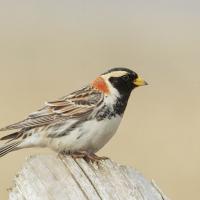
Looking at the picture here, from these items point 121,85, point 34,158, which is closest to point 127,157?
point 121,85

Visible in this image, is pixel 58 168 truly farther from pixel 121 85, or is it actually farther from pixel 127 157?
pixel 127 157

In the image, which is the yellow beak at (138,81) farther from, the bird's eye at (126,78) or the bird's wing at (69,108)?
the bird's wing at (69,108)

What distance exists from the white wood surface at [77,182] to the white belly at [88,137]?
1.91 m

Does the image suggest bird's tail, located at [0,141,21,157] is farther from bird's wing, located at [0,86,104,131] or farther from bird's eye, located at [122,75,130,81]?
bird's eye, located at [122,75,130,81]

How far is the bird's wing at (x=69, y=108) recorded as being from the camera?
6.91m

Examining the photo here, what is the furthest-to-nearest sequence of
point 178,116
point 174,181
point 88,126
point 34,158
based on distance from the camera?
1. point 178,116
2. point 174,181
3. point 88,126
4. point 34,158

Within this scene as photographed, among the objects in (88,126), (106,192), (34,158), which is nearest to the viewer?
(106,192)

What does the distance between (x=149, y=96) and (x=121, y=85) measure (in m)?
6.67

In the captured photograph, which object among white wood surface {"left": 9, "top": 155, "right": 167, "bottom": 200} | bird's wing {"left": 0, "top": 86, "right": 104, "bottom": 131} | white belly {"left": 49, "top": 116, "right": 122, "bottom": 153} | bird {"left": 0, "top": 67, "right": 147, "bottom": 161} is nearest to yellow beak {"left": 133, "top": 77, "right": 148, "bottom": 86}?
bird {"left": 0, "top": 67, "right": 147, "bottom": 161}

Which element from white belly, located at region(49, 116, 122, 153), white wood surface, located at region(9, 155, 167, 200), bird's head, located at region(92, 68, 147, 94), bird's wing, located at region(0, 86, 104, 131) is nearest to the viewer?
white wood surface, located at region(9, 155, 167, 200)

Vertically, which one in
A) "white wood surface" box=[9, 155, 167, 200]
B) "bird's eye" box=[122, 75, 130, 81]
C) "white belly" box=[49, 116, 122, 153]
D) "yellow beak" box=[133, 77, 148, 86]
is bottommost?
"white belly" box=[49, 116, 122, 153]

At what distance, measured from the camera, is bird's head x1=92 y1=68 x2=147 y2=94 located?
7102mm

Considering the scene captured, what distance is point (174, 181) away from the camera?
35.6 ft

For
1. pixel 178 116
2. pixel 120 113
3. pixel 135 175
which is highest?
pixel 135 175
